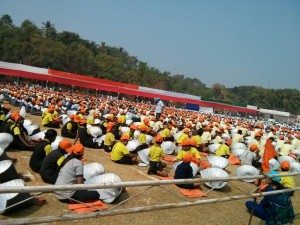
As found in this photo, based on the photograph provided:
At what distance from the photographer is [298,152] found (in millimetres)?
14688

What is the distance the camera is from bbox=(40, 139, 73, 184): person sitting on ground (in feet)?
21.2

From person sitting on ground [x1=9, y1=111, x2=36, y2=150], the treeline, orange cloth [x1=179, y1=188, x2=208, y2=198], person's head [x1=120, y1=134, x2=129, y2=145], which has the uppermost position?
the treeline

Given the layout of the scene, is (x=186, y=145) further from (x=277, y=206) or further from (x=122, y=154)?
(x=277, y=206)

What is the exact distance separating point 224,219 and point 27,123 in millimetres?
7971

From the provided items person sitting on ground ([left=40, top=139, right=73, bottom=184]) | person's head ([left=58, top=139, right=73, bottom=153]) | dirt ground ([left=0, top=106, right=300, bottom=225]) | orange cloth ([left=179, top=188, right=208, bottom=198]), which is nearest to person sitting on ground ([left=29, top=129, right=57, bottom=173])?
dirt ground ([left=0, top=106, right=300, bottom=225])

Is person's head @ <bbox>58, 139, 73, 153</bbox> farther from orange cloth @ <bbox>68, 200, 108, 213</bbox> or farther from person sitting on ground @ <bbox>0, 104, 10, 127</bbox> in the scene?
person sitting on ground @ <bbox>0, 104, 10, 127</bbox>

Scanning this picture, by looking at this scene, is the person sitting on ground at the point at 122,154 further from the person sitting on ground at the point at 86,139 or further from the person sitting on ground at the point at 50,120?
the person sitting on ground at the point at 50,120

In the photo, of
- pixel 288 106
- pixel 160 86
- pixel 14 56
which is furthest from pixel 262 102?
pixel 14 56

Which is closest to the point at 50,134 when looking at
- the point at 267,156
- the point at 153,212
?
the point at 153,212

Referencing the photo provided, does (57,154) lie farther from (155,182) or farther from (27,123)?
(27,123)

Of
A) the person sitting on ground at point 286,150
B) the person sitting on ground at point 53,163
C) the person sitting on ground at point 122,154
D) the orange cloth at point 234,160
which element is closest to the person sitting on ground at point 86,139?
the person sitting on ground at point 122,154

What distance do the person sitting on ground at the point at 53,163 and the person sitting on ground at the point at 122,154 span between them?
2689 mm

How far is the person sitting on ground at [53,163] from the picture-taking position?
21.2 feet

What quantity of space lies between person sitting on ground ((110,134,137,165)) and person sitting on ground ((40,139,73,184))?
269 centimetres
